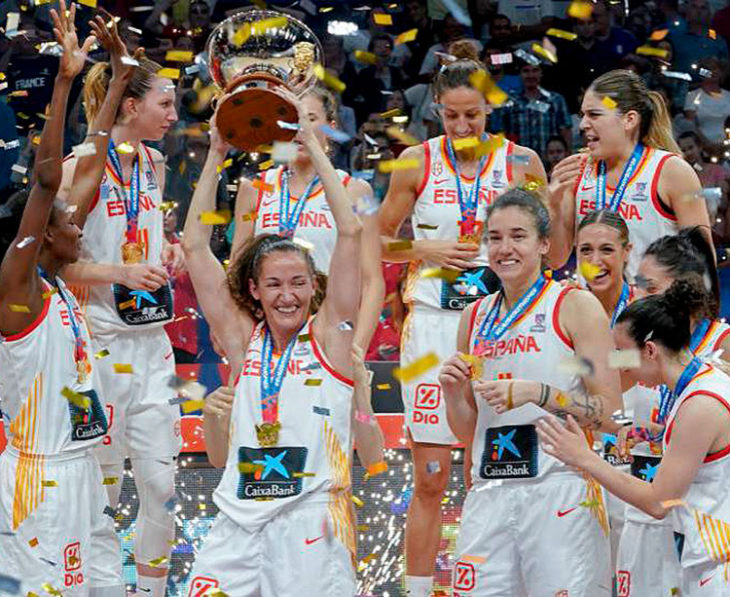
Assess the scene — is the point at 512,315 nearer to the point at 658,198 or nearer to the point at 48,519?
the point at 658,198

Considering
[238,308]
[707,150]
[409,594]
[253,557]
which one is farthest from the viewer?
[707,150]

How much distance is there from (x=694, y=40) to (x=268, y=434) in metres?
6.82

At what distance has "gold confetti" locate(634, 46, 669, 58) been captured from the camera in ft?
32.5

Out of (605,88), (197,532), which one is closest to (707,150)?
(605,88)

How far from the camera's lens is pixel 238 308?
471cm

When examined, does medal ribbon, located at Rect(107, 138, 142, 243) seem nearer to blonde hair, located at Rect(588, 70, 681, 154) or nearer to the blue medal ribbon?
blonde hair, located at Rect(588, 70, 681, 154)

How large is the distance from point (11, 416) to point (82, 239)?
0.88 meters

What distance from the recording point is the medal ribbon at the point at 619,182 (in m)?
5.60

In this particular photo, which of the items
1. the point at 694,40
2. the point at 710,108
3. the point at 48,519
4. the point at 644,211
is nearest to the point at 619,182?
the point at 644,211

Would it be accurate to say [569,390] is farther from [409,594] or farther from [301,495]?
[409,594]

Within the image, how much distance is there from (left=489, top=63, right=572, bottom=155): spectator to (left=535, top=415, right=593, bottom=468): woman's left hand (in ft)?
18.1

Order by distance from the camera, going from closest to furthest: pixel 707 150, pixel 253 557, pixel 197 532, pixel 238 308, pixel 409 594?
pixel 253 557 → pixel 238 308 → pixel 409 594 → pixel 197 532 → pixel 707 150

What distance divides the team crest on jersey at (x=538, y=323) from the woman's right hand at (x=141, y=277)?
1519 mm

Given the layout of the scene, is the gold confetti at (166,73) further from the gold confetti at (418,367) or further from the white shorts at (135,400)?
the gold confetti at (418,367)
